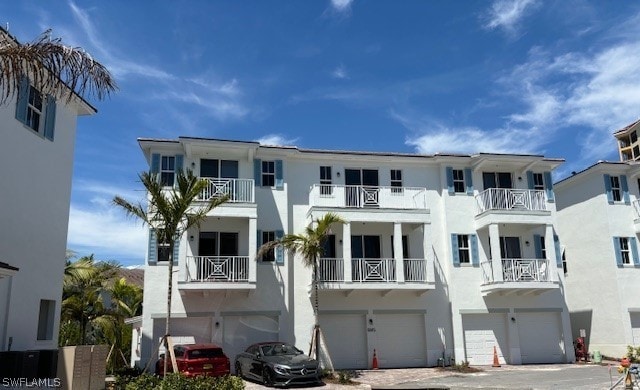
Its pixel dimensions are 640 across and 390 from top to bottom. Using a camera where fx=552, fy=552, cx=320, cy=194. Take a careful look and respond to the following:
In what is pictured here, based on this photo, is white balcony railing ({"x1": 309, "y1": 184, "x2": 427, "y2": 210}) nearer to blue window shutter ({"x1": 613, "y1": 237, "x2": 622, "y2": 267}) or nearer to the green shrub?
blue window shutter ({"x1": 613, "y1": 237, "x2": 622, "y2": 267})

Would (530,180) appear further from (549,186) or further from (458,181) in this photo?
(458,181)

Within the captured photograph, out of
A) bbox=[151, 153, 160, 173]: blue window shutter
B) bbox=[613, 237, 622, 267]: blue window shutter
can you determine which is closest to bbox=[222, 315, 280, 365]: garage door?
bbox=[151, 153, 160, 173]: blue window shutter

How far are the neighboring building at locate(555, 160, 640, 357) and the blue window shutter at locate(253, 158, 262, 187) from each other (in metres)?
16.0

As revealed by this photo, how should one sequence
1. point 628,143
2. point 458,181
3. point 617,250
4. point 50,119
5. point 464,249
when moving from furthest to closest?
1. point 628,143
2. point 617,250
3. point 458,181
4. point 464,249
5. point 50,119

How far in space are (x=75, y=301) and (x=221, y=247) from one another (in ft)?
19.6

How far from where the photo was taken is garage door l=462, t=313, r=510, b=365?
78.4 ft

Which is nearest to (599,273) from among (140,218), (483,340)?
(483,340)

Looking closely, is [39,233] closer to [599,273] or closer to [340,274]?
[340,274]

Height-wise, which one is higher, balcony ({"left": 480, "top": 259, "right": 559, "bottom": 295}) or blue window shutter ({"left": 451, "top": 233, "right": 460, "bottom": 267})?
blue window shutter ({"left": 451, "top": 233, "right": 460, "bottom": 267})

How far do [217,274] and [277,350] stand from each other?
437 centimetres

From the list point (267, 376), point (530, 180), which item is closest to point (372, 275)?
point (267, 376)

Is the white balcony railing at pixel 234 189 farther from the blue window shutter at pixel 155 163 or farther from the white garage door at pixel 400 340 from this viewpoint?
the white garage door at pixel 400 340

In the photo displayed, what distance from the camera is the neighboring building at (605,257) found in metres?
25.4
